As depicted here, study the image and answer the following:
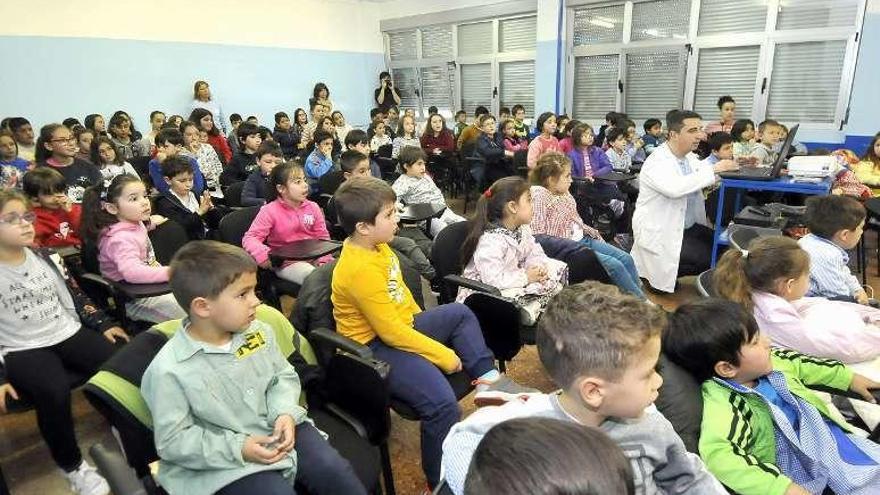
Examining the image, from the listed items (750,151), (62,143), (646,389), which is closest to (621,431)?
(646,389)

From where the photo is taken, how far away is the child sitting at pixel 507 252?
2.23m

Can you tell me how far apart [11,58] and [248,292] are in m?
7.30

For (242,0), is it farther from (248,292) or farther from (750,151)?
(248,292)

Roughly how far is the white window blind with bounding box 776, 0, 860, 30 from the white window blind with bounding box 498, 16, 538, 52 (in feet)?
11.6

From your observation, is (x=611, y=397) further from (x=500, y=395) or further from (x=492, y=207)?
(x=492, y=207)

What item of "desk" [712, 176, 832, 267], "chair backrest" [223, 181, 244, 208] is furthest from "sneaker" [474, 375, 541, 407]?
"chair backrest" [223, 181, 244, 208]

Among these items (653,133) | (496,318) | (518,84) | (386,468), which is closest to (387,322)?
(386,468)

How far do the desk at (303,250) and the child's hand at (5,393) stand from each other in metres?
1.14

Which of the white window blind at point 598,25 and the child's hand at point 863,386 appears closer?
the child's hand at point 863,386

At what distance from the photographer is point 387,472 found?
163 cm

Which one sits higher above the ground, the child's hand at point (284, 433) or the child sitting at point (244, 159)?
the child sitting at point (244, 159)

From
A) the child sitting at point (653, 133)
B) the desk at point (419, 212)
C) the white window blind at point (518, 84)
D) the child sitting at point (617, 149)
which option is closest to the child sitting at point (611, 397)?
the desk at point (419, 212)

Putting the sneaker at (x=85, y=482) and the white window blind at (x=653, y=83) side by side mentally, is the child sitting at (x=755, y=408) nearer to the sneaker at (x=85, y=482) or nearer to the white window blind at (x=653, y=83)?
the sneaker at (x=85, y=482)

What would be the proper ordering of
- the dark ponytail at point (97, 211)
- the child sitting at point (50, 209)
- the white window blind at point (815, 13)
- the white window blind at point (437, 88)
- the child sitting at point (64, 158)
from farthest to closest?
the white window blind at point (437, 88) < the white window blind at point (815, 13) < the child sitting at point (64, 158) < the child sitting at point (50, 209) < the dark ponytail at point (97, 211)
